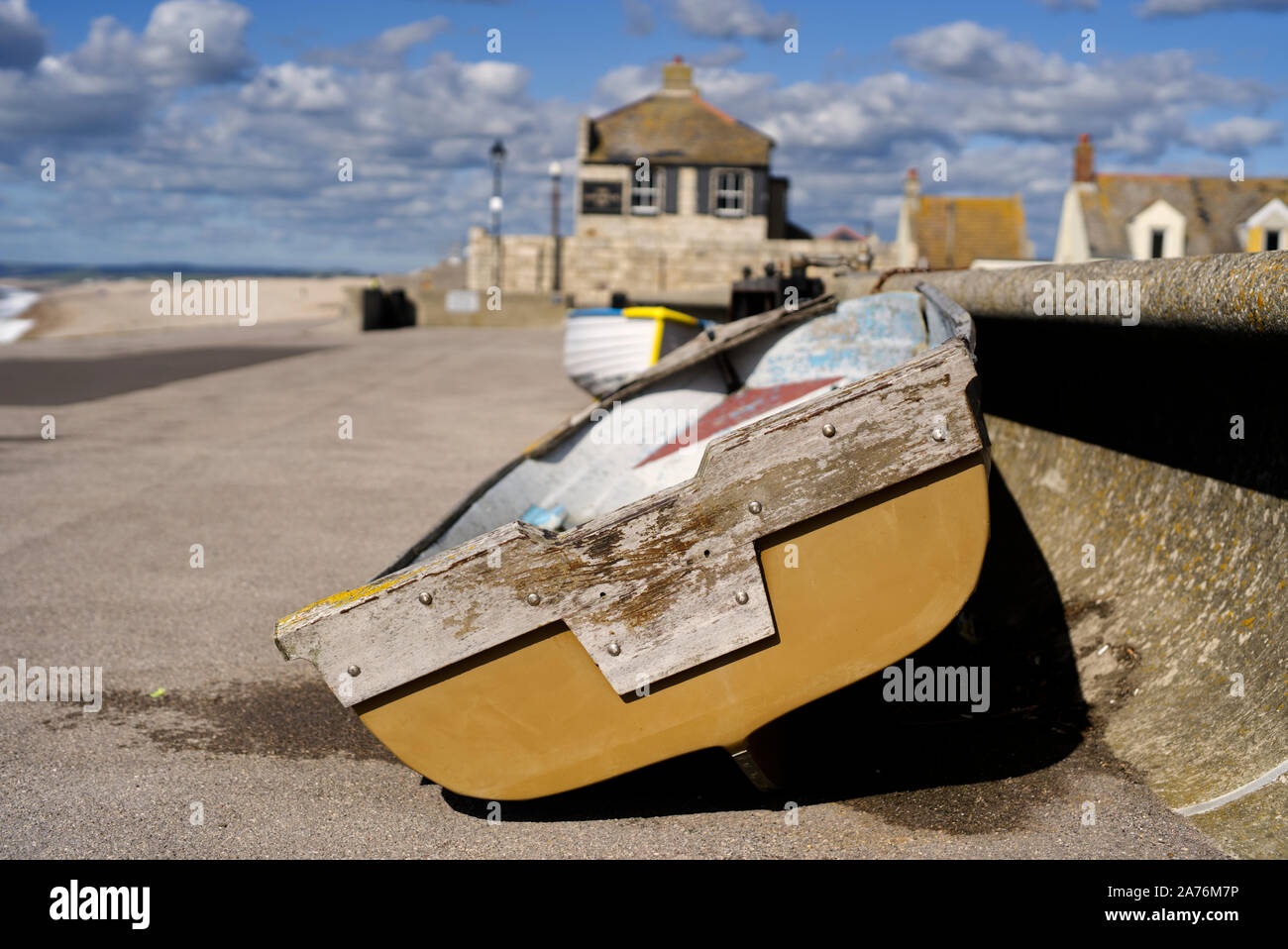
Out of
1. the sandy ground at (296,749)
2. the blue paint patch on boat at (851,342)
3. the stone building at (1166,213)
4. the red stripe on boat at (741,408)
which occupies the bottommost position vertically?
the sandy ground at (296,749)

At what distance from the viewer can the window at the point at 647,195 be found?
43969 mm

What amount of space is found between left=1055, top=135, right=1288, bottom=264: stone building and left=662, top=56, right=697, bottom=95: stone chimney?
15.4 metres

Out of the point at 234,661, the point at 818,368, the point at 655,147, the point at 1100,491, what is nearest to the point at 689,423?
the point at 818,368

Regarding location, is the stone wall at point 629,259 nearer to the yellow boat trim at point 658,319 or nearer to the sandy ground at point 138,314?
the sandy ground at point 138,314

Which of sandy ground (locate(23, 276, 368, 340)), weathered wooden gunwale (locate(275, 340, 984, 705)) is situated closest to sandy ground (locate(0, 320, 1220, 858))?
weathered wooden gunwale (locate(275, 340, 984, 705))

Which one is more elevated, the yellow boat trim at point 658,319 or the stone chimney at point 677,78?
the stone chimney at point 677,78

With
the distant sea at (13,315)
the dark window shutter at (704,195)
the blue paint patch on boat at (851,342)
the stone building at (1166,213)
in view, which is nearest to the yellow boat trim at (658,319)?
the blue paint patch on boat at (851,342)

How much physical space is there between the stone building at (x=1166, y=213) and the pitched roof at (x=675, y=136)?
11.8 meters

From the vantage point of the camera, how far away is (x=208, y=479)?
8539 mm

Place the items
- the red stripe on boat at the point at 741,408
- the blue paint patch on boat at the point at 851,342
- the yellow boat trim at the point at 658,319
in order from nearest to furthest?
the blue paint patch on boat at the point at 851,342 < the red stripe on boat at the point at 741,408 < the yellow boat trim at the point at 658,319

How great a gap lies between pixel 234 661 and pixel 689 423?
2.43m

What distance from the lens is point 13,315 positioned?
5544 cm

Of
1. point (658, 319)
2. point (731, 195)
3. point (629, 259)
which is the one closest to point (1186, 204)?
point (731, 195)

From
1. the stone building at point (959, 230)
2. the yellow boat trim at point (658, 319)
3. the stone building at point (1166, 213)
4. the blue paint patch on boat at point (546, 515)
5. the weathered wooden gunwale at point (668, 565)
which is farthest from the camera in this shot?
the stone building at point (959, 230)
